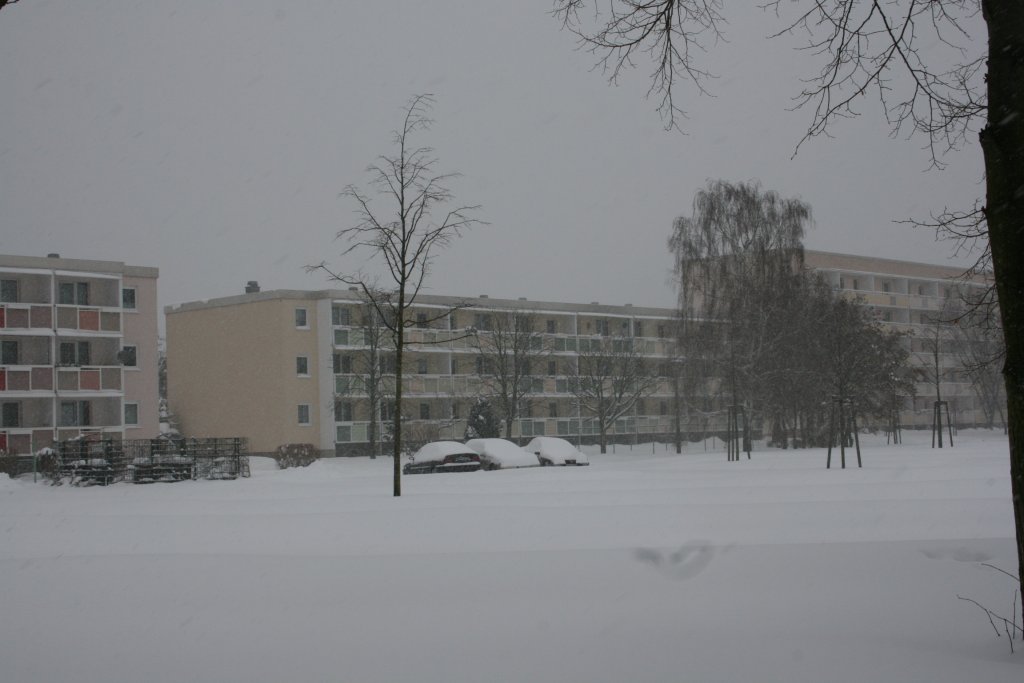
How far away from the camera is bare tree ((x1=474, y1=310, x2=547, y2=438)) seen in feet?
186

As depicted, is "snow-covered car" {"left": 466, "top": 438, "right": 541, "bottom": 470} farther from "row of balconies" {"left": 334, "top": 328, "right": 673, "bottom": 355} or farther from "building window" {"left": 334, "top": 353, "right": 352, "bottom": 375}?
"building window" {"left": 334, "top": 353, "right": 352, "bottom": 375}

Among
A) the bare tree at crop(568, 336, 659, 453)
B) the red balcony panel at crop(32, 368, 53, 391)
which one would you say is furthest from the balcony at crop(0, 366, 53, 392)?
the bare tree at crop(568, 336, 659, 453)

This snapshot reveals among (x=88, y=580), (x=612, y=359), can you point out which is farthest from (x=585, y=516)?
(x=612, y=359)

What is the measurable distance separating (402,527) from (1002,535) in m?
7.65

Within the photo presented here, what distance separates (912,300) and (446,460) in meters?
57.2

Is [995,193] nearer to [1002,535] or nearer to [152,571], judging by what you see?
[1002,535]

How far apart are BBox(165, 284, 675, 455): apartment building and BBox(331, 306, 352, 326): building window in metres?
0.07

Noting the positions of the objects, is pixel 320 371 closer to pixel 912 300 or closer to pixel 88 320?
pixel 88 320

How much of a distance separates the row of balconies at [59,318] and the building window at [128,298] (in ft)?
7.68

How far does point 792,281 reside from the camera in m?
43.6

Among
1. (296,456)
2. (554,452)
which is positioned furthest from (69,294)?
(554,452)

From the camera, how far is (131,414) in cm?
5044

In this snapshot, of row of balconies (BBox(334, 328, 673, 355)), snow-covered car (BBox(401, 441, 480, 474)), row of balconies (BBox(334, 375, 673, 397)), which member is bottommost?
snow-covered car (BBox(401, 441, 480, 474))

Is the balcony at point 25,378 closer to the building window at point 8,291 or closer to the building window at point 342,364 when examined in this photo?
the building window at point 8,291
